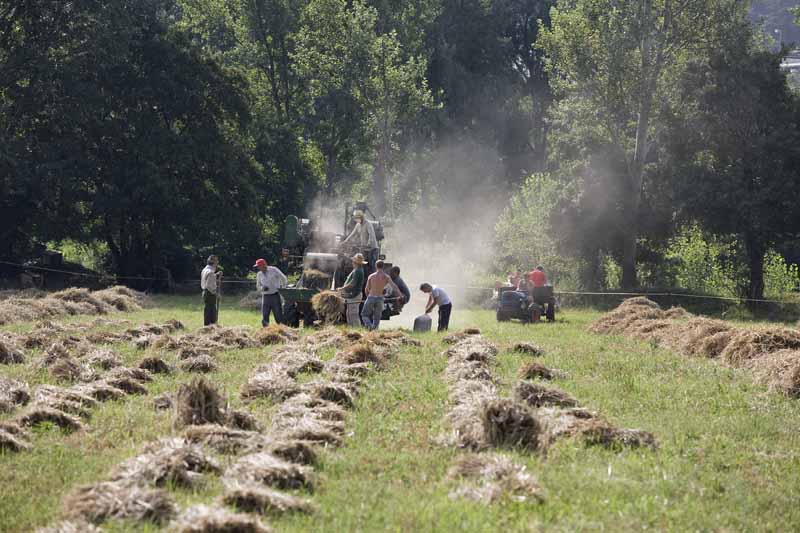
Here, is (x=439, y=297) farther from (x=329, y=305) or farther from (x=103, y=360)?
(x=103, y=360)

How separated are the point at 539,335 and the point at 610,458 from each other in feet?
47.4

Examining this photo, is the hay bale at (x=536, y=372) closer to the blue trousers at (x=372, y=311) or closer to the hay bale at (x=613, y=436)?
the hay bale at (x=613, y=436)

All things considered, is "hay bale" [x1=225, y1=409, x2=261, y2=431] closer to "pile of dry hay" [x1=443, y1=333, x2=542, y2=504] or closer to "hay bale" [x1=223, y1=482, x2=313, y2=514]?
"pile of dry hay" [x1=443, y1=333, x2=542, y2=504]

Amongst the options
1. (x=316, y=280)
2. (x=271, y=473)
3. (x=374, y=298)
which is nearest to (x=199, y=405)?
(x=271, y=473)

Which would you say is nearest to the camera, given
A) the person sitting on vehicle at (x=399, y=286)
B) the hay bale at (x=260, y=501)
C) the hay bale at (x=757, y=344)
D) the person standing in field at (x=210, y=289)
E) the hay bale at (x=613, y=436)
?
the hay bale at (x=260, y=501)

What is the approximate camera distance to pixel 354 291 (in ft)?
78.9

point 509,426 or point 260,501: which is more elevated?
point 509,426

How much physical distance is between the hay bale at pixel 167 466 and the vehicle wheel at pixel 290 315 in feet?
51.6

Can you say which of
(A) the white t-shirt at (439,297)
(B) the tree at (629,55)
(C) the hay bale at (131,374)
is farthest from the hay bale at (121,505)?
(B) the tree at (629,55)

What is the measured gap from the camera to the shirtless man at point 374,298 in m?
22.9

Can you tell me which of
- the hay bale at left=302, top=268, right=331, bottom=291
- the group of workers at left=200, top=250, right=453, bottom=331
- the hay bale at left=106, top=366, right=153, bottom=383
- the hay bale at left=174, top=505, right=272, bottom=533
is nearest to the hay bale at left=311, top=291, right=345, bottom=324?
the group of workers at left=200, top=250, right=453, bottom=331

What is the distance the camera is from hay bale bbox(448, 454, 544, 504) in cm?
853

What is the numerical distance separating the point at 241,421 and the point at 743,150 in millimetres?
34697

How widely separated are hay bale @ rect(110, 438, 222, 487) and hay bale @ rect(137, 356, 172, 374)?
639 cm
